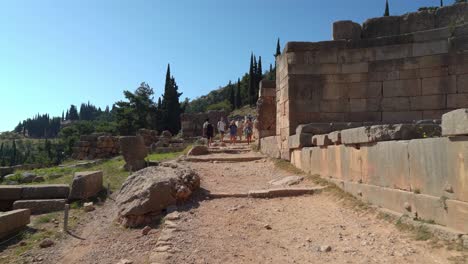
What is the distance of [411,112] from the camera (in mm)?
9445

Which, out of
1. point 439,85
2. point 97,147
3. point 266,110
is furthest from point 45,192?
point 97,147

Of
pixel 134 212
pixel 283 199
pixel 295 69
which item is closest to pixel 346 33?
pixel 295 69

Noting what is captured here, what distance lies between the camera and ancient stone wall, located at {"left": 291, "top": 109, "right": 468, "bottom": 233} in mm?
3977

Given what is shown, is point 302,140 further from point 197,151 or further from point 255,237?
point 197,151

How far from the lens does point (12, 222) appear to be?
7.31m

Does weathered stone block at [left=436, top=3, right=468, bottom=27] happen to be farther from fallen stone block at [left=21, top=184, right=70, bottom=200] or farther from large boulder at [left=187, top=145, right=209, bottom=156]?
fallen stone block at [left=21, top=184, right=70, bottom=200]

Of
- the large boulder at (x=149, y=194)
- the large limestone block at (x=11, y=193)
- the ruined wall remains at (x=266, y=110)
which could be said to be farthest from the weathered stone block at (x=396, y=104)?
the large limestone block at (x=11, y=193)

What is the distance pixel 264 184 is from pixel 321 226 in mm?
3547

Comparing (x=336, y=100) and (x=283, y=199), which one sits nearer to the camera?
(x=283, y=199)

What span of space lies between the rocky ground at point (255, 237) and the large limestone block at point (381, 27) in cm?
480

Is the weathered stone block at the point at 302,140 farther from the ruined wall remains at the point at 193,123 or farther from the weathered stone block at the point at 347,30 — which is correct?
the ruined wall remains at the point at 193,123

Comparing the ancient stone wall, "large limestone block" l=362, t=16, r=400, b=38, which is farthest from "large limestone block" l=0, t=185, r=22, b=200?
"large limestone block" l=362, t=16, r=400, b=38

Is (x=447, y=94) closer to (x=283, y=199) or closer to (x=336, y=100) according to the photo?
(x=336, y=100)

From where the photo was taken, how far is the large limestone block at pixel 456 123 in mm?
3781
